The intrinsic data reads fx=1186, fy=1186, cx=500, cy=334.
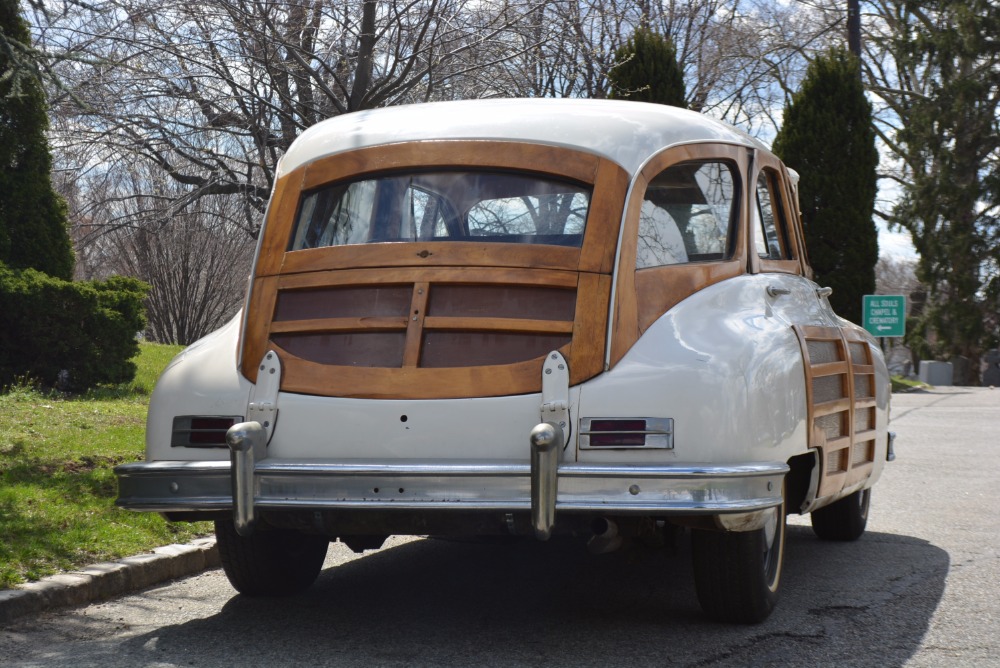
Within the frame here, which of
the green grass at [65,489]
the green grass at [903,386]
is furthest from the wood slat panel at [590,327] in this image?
the green grass at [903,386]

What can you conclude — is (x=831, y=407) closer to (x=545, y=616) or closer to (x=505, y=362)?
(x=545, y=616)

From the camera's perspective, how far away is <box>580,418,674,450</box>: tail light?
14.4 feet

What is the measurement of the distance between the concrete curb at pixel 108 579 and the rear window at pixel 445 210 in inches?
76.2

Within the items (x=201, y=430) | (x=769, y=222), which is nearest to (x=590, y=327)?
(x=201, y=430)

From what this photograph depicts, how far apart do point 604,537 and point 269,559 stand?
5.65 feet

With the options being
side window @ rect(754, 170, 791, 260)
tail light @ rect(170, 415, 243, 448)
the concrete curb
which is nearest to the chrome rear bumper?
tail light @ rect(170, 415, 243, 448)

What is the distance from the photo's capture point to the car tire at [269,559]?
5.42 m

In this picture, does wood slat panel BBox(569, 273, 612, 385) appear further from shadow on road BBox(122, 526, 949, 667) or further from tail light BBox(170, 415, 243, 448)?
tail light BBox(170, 415, 243, 448)

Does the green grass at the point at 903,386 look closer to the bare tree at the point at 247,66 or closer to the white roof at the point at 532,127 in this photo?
the bare tree at the point at 247,66

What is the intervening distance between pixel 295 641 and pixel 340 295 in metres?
1.44

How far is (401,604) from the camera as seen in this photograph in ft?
18.4

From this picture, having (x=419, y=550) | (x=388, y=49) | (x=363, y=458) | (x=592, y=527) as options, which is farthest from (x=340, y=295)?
(x=388, y=49)

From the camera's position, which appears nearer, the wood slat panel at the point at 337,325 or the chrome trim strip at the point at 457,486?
the chrome trim strip at the point at 457,486

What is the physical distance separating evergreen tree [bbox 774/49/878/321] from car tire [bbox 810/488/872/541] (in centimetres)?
1707
